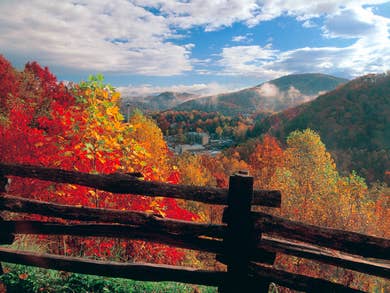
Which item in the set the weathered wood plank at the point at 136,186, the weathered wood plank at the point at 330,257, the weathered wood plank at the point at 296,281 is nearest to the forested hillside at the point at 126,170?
the weathered wood plank at the point at 136,186

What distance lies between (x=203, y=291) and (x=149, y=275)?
1.09 meters

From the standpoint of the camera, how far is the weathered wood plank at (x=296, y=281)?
4219mm

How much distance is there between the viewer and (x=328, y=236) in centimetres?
412

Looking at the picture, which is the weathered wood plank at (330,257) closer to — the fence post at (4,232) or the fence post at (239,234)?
the fence post at (239,234)

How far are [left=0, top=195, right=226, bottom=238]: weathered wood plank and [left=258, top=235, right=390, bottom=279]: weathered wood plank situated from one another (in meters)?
0.77

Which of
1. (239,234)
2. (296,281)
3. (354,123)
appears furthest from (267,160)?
(354,123)

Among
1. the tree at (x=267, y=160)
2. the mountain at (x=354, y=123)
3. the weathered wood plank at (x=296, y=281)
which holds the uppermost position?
the mountain at (x=354, y=123)

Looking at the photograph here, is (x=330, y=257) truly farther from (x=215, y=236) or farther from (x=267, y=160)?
(x=267, y=160)

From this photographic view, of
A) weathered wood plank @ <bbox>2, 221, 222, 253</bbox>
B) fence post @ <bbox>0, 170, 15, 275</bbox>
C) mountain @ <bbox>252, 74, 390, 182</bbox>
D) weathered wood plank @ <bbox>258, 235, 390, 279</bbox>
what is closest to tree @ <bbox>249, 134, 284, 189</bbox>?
mountain @ <bbox>252, 74, 390, 182</bbox>

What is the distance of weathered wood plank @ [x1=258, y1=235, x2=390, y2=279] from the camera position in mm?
4102

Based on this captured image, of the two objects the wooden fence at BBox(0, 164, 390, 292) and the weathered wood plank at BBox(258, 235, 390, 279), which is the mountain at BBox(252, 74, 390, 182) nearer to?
the weathered wood plank at BBox(258, 235, 390, 279)

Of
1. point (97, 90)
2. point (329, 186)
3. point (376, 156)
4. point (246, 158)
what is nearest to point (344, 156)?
point (376, 156)

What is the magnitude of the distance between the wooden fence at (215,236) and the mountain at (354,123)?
8452 cm

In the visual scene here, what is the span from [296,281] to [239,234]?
108 centimetres
